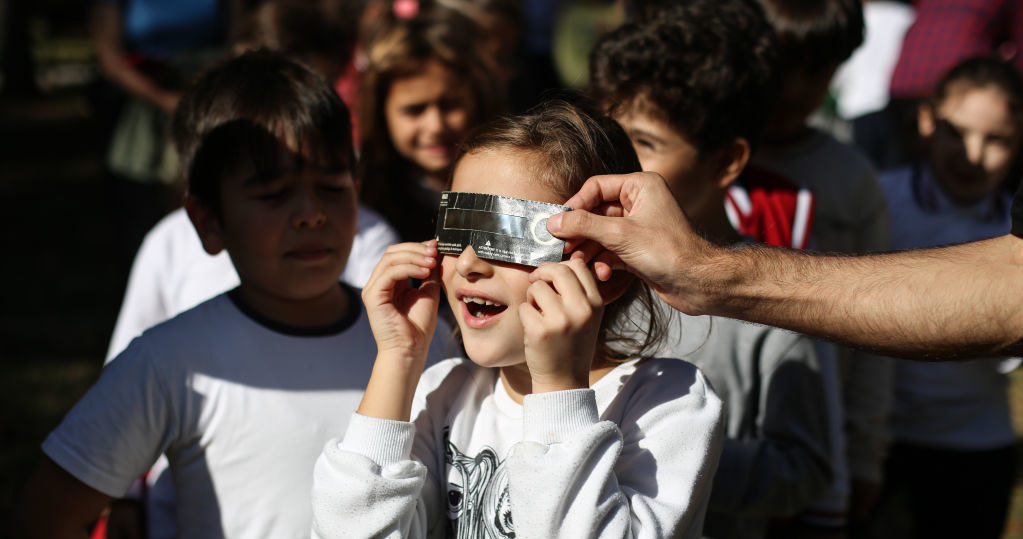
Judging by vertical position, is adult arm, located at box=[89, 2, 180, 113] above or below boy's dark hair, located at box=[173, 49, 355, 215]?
below

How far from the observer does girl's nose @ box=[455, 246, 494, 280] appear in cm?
186

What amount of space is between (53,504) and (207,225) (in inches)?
32.3

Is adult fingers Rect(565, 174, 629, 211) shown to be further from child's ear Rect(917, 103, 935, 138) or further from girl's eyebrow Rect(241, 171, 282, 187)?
child's ear Rect(917, 103, 935, 138)

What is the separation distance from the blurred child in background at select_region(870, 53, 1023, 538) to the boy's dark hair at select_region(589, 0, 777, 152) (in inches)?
44.0

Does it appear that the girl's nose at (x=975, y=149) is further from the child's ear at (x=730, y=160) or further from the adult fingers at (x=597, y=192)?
the adult fingers at (x=597, y=192)

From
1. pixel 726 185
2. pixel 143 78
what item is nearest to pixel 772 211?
pixel 726 185

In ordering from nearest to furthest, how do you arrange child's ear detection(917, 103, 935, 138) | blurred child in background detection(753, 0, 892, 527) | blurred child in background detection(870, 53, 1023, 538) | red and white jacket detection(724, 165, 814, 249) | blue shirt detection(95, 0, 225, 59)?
red and white jacket detection(724, 165, 814, 249)
blurred child in background detection(753, 0, 892, 527)
blurred child in background detection(870, 53, 1023, 538)
child's ear detection(917, 103, 935, 138)
blue shirt detection(95, 0, 225, 59)

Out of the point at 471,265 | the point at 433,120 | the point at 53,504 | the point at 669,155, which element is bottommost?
the point at 53,504

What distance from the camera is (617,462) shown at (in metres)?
1.88

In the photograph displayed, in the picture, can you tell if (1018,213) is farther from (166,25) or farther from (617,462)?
(166,25)

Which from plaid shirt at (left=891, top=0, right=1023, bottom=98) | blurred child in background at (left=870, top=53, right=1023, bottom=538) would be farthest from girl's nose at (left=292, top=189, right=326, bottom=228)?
plaid shirt at (left=891, top=0, right=1023, bottom=98)

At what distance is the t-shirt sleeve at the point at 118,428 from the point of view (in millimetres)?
2113

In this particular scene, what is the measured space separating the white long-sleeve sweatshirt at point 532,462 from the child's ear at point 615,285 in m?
0.16

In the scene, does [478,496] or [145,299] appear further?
[145,299]
